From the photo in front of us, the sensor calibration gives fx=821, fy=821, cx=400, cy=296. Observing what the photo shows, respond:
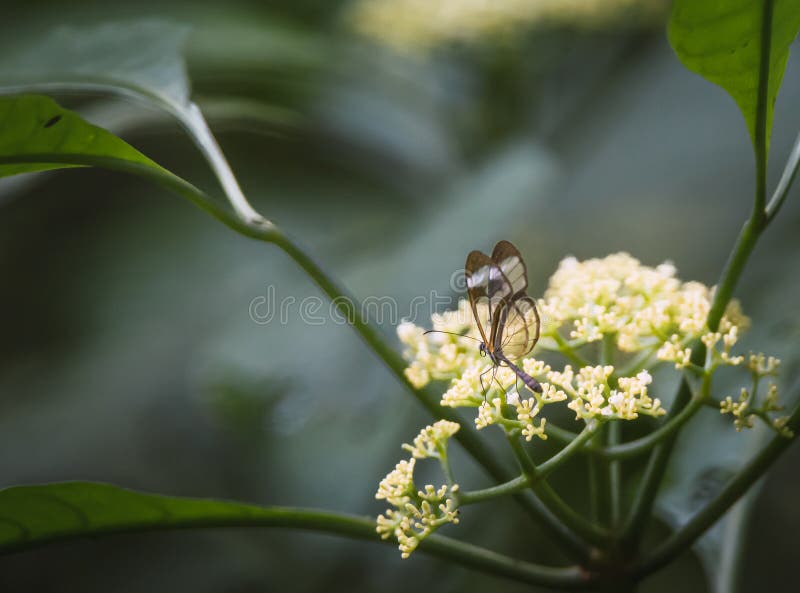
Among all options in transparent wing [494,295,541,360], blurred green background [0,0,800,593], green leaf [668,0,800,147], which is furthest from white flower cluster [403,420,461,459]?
blurred green background [0,0,800,593]

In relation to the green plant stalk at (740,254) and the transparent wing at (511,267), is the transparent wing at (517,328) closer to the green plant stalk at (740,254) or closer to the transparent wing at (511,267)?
the transparent wing at (511,267)

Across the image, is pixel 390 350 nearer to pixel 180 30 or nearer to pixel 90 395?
pixel 180 30

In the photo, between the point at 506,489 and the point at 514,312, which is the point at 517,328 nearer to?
the point at 514,312

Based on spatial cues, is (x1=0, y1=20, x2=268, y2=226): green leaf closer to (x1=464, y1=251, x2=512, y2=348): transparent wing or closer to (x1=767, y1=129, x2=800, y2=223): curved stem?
(x1=464, y1=251, x2=512, y2=348): transparent wing

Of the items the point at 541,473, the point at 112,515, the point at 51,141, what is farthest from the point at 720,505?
the point at 51,141

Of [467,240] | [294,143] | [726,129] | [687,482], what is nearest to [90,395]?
[294,143]
